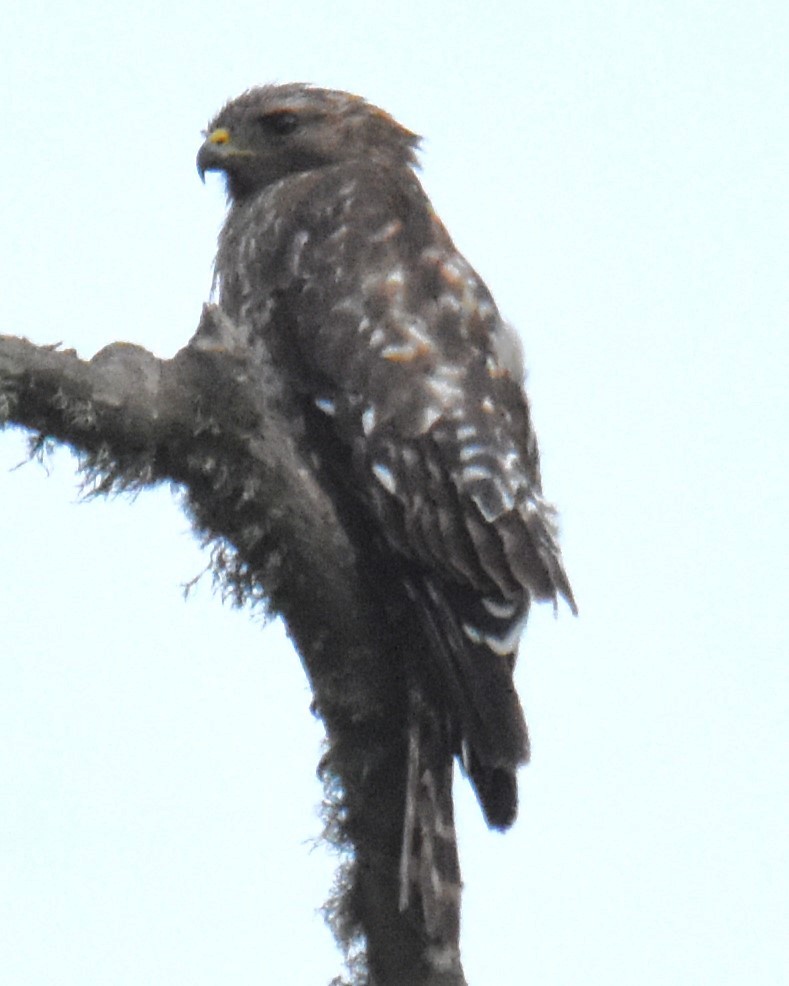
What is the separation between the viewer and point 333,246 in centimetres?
510

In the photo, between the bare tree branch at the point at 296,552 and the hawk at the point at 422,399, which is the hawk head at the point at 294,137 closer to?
the hawk at the point at 422,399

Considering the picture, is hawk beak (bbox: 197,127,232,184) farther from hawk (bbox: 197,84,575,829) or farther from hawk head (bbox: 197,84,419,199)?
hawk (bbox: 197,84,575,829)

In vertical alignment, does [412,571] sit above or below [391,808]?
above

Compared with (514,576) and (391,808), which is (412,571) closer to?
(514,576)

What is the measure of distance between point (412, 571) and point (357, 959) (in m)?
0.87

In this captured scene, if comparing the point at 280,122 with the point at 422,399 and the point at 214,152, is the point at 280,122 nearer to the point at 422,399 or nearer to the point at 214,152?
the point at 214,152

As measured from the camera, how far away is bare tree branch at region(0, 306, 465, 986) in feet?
12.1

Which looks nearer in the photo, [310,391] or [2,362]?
[2,362]

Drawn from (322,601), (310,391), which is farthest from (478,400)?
(322,601)

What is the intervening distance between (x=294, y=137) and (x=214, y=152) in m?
0.29

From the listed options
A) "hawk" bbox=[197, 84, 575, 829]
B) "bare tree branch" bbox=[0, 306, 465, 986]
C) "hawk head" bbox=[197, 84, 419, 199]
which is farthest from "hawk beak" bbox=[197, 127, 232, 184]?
"bare tree branch" bbox=[0, 306, 465, 986]

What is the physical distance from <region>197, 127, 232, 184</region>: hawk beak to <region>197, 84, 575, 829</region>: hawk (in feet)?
1.48

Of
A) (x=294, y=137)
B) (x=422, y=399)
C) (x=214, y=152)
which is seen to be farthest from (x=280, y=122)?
(x=422, y=399)

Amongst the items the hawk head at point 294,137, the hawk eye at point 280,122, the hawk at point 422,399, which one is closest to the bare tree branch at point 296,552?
the hawk at point 422,399
